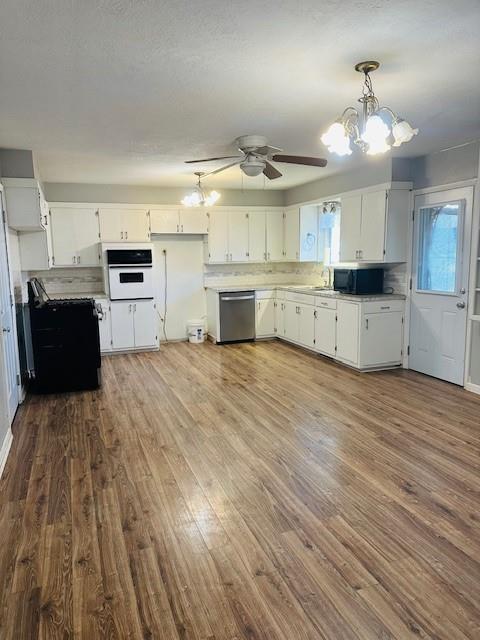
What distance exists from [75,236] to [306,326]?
365cm

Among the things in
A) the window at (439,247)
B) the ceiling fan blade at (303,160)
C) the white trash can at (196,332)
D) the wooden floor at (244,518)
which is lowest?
the wooden floor at (244,518)

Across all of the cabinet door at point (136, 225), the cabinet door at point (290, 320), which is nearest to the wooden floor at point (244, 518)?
the cabinet door at point (290, 320)

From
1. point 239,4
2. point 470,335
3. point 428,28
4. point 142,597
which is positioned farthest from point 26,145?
point 470,335

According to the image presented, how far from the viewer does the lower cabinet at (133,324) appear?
6.36 m

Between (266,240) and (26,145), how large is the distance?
4115 millimetres

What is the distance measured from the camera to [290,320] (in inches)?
271

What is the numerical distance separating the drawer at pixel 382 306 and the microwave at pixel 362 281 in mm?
281

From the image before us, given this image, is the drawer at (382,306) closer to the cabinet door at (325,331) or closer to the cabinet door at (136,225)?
the cabinet door at (325,331)

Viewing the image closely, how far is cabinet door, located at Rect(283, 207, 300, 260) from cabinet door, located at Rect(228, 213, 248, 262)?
0.70 meters

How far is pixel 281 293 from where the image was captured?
707 cm

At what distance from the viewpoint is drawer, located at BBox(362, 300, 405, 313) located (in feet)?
17.0

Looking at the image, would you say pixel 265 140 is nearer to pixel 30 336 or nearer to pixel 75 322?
pixel 75 322

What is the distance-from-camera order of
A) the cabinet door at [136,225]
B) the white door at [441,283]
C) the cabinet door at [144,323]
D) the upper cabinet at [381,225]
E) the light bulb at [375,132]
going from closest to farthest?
the light bulb at [375,132] → the white door at [441,283] → the upper cabinet at [381,225] → the cabinet door at [144,323] → the cabinet door at [136,225]

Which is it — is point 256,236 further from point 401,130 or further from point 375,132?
point 375,132
